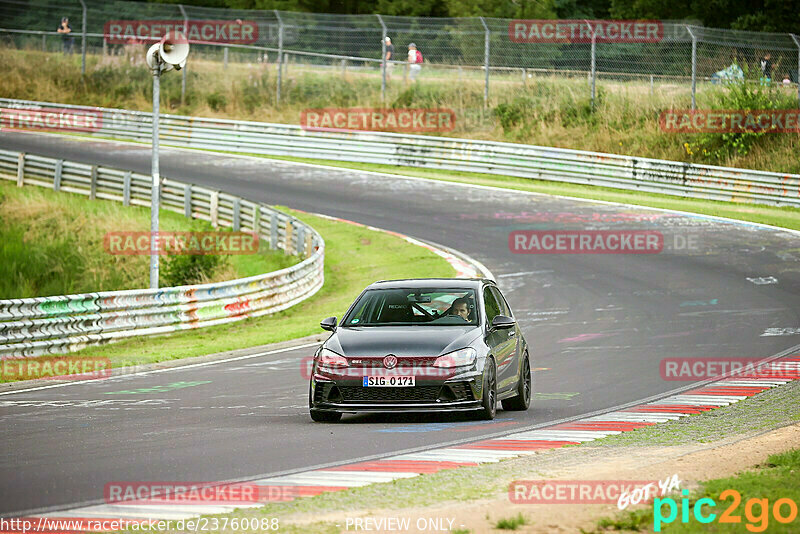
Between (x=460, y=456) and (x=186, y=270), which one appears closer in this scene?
(x=460, y=456)

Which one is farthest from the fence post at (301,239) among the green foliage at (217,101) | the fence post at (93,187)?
the green foliage at (217,101)

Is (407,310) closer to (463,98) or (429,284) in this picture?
(429,284)

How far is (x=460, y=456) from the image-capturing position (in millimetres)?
9250

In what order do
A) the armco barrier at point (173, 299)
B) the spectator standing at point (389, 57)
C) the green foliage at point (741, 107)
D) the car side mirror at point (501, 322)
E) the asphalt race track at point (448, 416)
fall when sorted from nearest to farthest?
the asphalt race track at point (448, 416) → the car side mirror at point (501, 322) → the armco barrier at point (173, 299) → the green foliage at point (741, 107) → the spectator standing at point (389, 57)

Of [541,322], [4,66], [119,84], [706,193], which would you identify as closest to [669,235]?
[706,193]

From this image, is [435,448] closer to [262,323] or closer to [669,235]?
[262,323]

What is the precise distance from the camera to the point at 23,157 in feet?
126

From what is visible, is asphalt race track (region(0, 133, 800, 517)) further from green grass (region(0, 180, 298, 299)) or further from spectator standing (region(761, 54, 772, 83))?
spectator standing (region(761, 54, 772, 83))

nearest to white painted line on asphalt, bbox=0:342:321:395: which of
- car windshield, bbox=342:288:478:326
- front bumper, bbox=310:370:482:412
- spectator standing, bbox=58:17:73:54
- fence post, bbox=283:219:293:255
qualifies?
car windshield, bbox=342:288:478:326

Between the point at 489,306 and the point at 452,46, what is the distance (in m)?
29.0

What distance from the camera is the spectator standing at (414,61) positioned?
143 feet

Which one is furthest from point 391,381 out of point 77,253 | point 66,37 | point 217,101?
point 66,37

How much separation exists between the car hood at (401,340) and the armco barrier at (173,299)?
279 inches

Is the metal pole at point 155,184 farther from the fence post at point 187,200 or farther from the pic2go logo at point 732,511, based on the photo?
the pic2go logo at point 732,511
